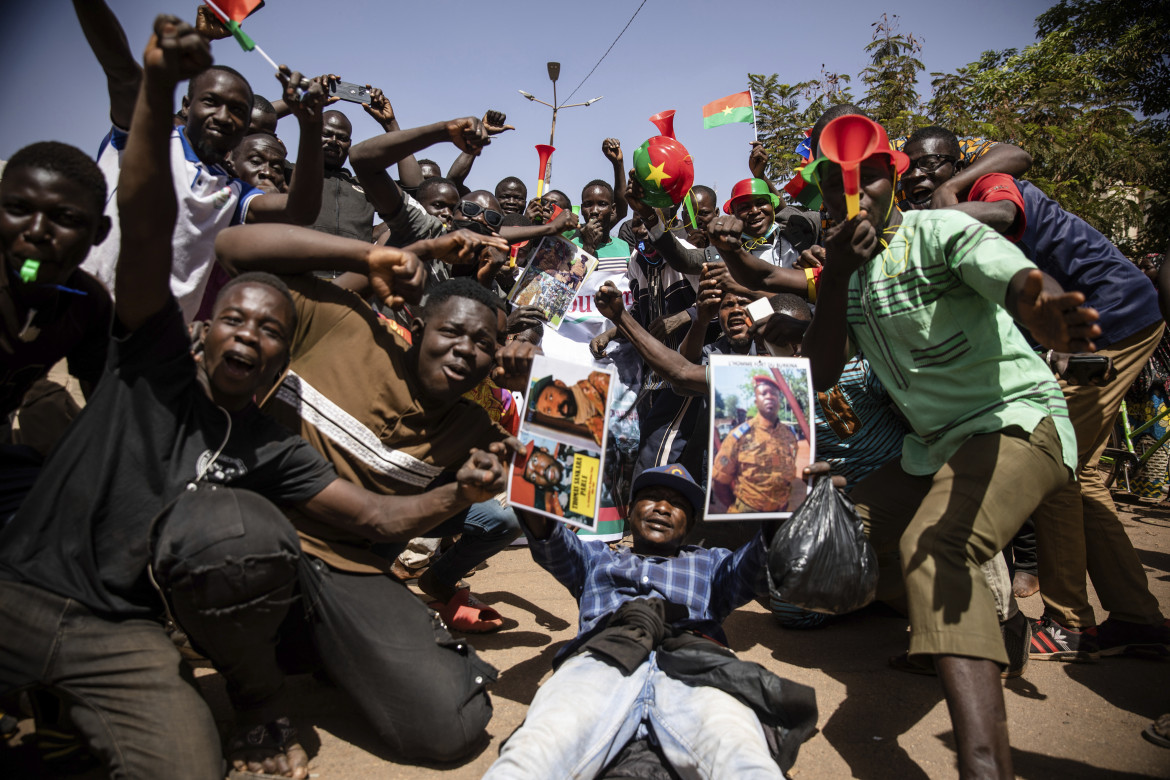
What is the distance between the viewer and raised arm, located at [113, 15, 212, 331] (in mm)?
1854

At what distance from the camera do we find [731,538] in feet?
14.3

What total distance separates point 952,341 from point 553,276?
2788 millimetres

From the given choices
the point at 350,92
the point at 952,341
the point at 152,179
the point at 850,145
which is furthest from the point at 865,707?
the point at 350,92

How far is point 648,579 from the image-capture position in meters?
2.87

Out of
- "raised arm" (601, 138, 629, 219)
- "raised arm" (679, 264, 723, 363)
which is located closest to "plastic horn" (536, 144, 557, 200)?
"raised arm" (601, 138, 629, 219)

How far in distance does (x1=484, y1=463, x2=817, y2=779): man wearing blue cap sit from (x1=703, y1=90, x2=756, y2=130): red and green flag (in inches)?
149

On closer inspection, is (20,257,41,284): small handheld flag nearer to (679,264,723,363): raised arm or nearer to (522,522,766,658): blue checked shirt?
(522,522,766,658): blue checked shirt

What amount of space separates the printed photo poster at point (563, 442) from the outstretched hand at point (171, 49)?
1413 mm

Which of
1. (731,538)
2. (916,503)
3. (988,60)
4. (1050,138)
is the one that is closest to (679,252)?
(731,538)

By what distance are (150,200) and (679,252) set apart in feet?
11.5

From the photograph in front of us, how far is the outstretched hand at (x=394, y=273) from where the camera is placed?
2510 millimetres

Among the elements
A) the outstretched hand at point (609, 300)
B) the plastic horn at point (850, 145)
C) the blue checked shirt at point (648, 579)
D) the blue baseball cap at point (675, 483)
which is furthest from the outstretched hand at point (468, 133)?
the blue checked shirt at point (648, 579)

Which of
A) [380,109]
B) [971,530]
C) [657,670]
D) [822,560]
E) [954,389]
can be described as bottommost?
[657,670]

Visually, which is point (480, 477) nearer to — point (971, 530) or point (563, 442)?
point (563, 442)
